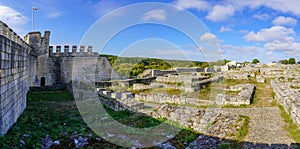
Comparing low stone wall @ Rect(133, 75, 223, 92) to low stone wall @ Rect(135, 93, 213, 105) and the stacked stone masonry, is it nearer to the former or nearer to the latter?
low stone wall @ Rect(135, 93, 213, 105)

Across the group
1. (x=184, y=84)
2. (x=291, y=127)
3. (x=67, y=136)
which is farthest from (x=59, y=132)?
(x=184, y=84)

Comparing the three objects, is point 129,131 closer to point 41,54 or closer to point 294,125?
point 294,125

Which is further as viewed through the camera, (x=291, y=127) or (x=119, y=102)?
(x=119, y=102)

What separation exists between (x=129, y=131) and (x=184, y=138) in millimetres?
1862

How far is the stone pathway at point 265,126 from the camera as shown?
638 cm

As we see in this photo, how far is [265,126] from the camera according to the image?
7.46m

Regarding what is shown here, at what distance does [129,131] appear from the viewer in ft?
25.5

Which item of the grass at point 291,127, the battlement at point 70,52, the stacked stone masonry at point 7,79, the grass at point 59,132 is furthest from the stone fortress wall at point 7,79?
the battlement at point 70,52

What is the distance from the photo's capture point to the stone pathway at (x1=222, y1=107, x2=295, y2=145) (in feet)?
20.9

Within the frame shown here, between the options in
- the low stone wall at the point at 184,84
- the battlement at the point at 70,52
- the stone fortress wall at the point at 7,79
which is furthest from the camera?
the battlement at the point at 70,52

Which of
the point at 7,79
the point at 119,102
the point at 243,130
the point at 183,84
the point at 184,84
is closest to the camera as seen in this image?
the point at 7,79

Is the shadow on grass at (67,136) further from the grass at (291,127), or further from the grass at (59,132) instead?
the grass at (291,127)

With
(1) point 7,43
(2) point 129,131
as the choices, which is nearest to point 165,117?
(2) point 129,131

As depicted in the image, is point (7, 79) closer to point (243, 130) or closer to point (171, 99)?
point (243, 130)
